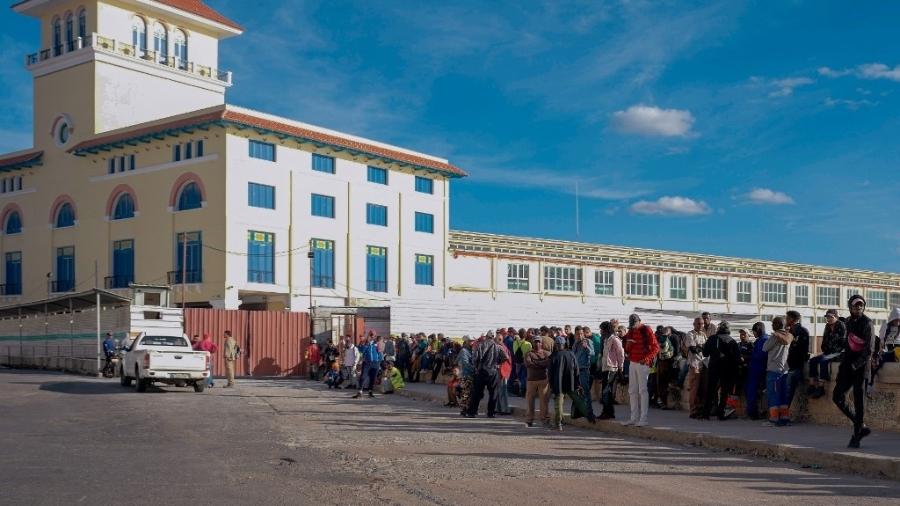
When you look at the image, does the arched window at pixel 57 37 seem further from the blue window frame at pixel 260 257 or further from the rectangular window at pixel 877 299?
the rectangular window at pixel 877 299

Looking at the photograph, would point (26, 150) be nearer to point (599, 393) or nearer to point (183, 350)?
point (183, 350)

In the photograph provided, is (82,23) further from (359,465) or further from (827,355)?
(359,465)

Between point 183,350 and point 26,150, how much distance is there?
41633 millimetres

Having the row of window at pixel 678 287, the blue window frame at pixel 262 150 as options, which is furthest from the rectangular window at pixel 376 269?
the row of window at pixel 678 287

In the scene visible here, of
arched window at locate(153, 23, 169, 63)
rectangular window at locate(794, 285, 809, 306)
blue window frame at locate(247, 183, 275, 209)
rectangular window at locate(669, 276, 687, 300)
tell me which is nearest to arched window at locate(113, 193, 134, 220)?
blue window frame at locate(247, 183, 275, 209)

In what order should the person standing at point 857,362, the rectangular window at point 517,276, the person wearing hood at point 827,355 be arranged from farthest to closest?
the rectangular window at point 517,276
the person wearing hood at point 827,355
the person standing at point 857,362

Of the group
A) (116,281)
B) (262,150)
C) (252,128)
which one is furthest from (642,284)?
(116,281)

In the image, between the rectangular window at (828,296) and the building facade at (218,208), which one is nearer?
the building facade at (218,208)

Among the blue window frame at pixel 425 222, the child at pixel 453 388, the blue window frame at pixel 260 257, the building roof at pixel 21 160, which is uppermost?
the building roof at pixel 21 160

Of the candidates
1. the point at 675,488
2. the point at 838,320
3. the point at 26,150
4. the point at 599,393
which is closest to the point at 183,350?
the point at 599,393

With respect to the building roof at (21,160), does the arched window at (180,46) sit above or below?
above

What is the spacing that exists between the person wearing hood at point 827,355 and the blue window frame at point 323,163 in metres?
41.7

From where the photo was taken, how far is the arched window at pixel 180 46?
6175cm

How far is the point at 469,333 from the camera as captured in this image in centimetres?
4684
